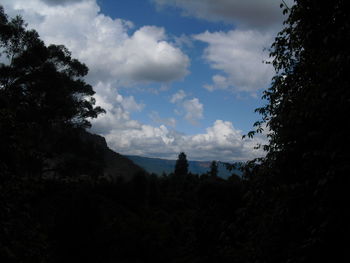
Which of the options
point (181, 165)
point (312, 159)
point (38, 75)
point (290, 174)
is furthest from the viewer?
point (181, 165)

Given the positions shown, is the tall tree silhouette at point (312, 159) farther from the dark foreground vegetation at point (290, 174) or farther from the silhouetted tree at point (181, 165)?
the silhouetted tree at point (181, 165)

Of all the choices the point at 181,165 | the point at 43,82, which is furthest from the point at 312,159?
the point at 181,165

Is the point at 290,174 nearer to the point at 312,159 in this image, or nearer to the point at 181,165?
the point at 312,159

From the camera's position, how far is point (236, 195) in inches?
493

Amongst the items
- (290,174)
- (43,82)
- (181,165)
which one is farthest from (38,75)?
(181,165)

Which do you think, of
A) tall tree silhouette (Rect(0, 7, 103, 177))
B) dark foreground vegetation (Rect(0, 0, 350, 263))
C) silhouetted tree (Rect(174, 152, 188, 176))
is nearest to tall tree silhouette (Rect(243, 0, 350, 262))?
dark foreground vegetation (Rect(0, 0, 350, 263))

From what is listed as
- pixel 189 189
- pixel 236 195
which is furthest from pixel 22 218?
pixel 189 189

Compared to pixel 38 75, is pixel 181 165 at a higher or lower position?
lower

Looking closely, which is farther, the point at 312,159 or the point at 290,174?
the point at 290,174

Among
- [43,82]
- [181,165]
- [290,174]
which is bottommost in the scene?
[181,165]

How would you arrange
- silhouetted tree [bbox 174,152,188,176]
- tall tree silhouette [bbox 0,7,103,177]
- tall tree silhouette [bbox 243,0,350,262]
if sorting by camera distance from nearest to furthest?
tall tree silhouette [bbox 243,0,350,262], tall tree silhouette [bbox 0,7,103,177], silhouetted tree [bbox 174,152,188,176]

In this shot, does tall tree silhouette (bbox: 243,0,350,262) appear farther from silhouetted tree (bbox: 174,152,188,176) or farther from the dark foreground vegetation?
silhouetted tree (bbox: 174,152,188,176)

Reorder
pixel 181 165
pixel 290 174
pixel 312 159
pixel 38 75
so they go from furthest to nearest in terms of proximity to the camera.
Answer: pixel 181 165
pixel 38 75
pixel 290 174
pixel 312 159

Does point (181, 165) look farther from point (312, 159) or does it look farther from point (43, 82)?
point (312, 159)
